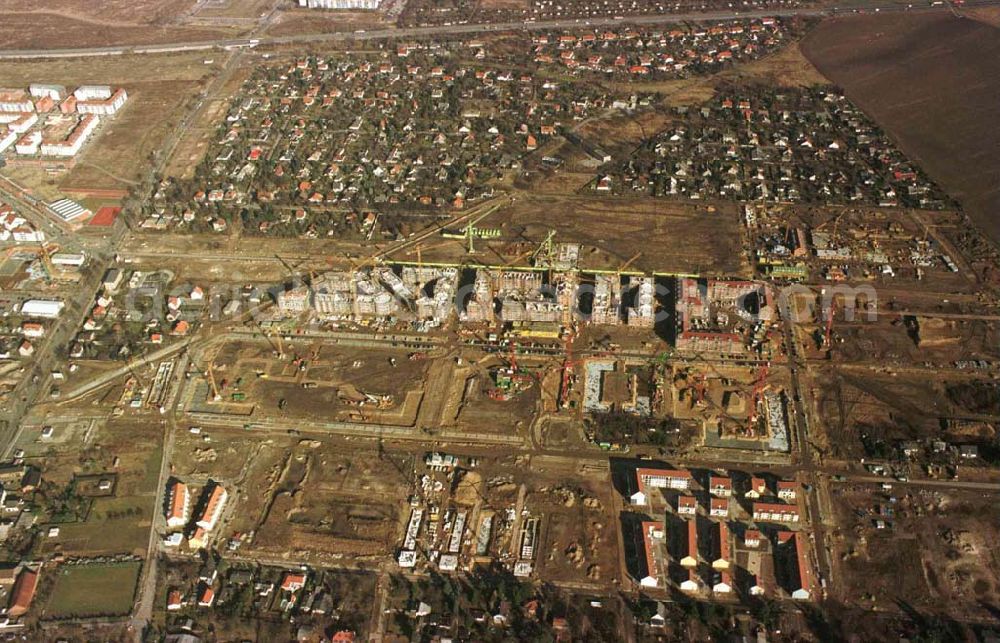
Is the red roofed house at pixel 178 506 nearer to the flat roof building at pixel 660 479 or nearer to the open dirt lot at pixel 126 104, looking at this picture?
the flat roof building at pixel 660 479

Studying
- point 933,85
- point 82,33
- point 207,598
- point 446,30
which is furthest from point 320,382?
point 82,33

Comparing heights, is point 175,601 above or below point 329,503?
below

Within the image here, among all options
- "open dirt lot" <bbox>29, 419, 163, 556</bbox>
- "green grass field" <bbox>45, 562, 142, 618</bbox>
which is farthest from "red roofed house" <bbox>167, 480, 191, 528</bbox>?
"green grass field" <bbox>45, 562, 142, 618</bbox>

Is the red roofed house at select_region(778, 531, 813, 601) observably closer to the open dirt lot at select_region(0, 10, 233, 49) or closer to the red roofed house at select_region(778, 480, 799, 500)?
the red roofed house at select_region(778, 480, 799, 500)

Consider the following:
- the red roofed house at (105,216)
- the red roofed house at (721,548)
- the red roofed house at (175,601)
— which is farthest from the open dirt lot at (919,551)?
the red roofed house at (105,216)

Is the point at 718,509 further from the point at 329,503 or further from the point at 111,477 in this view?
the point at 111,477

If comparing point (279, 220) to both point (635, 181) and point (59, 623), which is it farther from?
point (59, 623)
